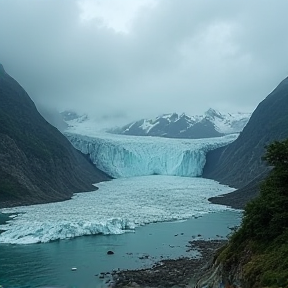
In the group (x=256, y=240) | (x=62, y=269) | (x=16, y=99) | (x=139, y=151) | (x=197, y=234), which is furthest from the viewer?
(x=139, y=151)

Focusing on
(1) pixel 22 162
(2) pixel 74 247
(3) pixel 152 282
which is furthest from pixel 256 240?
(1) pixel 22 162

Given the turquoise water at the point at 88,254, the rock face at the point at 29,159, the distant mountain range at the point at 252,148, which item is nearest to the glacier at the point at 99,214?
the turquoise water at the point at 88,254

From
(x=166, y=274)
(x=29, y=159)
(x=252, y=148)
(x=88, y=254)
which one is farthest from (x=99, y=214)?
(x=252, y=148)

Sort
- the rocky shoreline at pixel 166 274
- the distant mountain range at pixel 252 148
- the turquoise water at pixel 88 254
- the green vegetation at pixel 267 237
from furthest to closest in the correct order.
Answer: the distant mountain range at pixel 252 148
the turquoise water at pixel 88 254
the rocky shoreline at pixel 166 274
the green vegetation at pixel 267 237

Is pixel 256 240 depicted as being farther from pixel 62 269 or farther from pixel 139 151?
pixel 139 151

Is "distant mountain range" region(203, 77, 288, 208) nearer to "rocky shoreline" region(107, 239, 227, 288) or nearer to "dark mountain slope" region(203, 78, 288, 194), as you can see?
"dark mountain slope" region(203, 78, 288, 194)

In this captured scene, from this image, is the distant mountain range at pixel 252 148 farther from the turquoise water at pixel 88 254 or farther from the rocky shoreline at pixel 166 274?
the rocky shoreline at pixel 166 274

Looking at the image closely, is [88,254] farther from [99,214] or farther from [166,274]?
[99,214]
